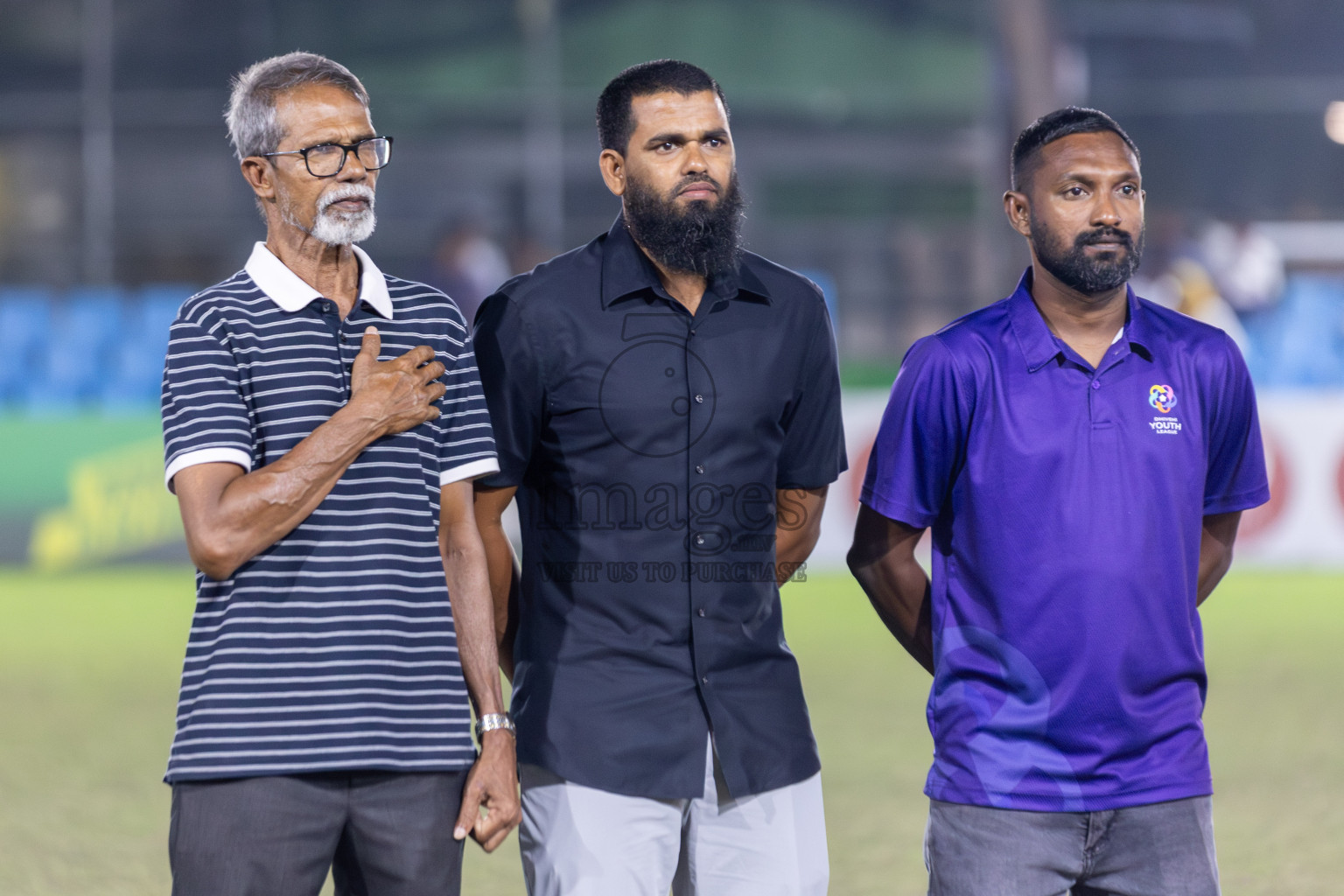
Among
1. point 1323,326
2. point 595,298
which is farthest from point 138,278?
point 595,298

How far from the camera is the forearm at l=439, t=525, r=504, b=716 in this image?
2740mm

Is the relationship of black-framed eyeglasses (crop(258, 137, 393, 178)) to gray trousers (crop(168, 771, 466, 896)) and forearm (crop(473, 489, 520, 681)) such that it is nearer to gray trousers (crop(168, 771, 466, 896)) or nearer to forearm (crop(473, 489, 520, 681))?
forearm (crop(473, 489, 520, 681))

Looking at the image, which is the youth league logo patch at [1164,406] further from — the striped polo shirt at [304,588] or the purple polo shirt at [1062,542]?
the striped polo shirt at [304,588]

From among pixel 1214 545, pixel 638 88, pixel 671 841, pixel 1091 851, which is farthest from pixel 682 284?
pixel 1091 851

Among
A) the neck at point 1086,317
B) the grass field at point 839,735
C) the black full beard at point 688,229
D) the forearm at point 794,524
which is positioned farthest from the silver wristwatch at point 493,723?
the grass field at point 839,735

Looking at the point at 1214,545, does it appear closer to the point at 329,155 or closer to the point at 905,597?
the point at 905,597

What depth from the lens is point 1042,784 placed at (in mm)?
2699

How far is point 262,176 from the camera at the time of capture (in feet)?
9.00

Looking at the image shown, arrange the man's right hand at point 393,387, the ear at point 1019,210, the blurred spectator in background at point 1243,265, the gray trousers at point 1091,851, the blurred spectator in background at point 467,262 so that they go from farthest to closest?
the blurred spectator in background at point 467,262
the blurred spectator in background at point 1243,265
the ear at point 1019,210
the gray trousers at point 1091,851
the man's right hand at point 393,387

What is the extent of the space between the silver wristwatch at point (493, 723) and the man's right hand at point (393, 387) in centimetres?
53

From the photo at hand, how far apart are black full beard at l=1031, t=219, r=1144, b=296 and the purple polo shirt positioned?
9 cm

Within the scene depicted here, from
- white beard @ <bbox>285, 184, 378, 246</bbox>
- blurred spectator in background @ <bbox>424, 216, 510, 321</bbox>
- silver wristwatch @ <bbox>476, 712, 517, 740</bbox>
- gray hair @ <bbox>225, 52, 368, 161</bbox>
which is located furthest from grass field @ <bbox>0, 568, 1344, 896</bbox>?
blurred spectator in background @ <bbox>424, 216, 510, 321</bbox>

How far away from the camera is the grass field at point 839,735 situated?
17.0ft

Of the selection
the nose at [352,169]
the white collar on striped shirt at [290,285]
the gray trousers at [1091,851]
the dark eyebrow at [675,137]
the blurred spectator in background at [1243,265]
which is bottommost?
the gray trousers at [1091,851]
